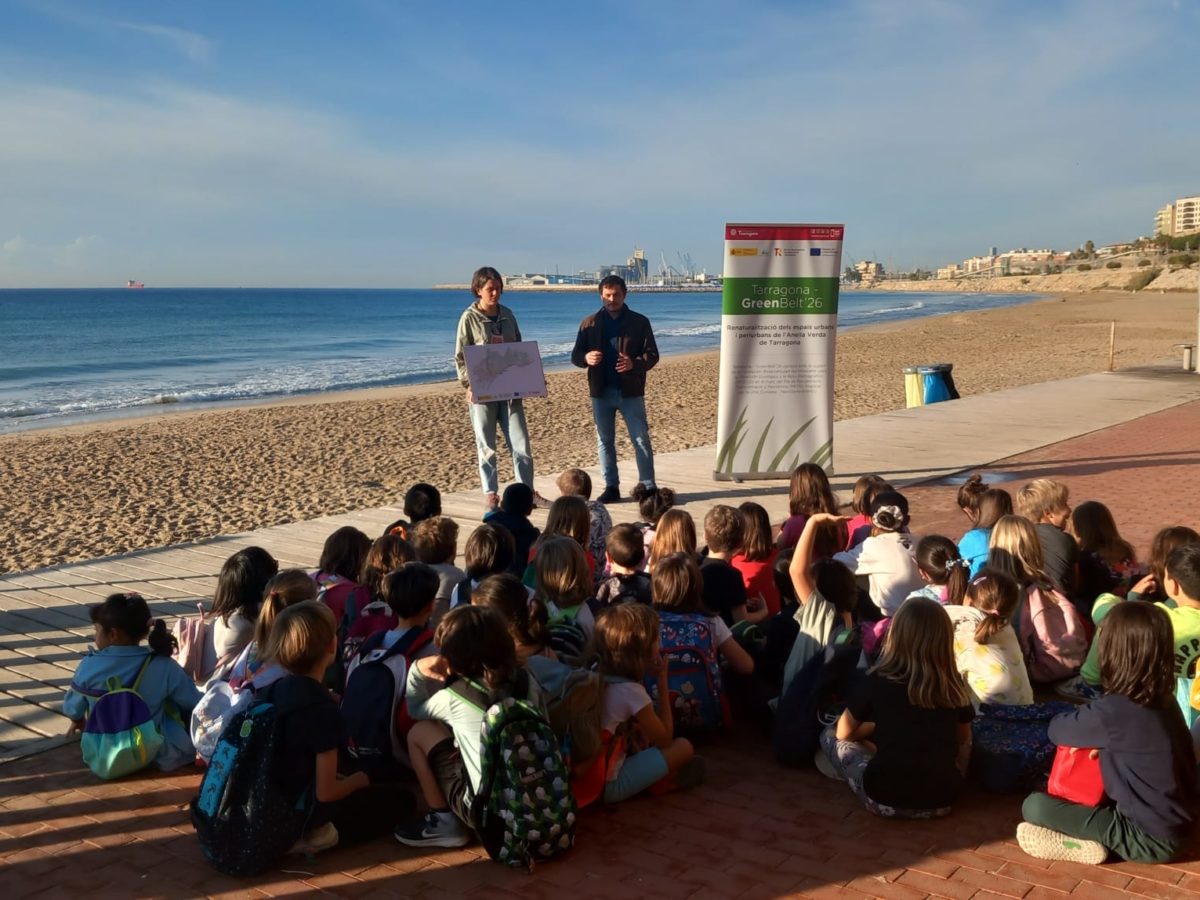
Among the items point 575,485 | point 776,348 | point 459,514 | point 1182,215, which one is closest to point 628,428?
point 459,514

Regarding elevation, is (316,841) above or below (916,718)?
below

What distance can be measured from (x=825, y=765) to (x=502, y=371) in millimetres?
5184

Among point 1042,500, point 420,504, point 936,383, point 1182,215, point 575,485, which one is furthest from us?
point 1182,215

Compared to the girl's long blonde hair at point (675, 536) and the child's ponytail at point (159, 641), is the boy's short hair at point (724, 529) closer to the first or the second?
the girl's long blonde hair at point (675, 536)

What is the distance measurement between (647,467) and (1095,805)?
19.3 feet

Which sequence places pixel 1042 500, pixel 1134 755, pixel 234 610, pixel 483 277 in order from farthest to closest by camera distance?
pixel 483 277
pixel 1042 500
pixel 234 610
pixel 1134 755

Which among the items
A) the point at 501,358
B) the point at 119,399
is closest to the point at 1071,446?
the point at 501,358

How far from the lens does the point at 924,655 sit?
3545mm

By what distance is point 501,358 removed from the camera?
8.62 metres

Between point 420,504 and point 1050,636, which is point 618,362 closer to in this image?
point 420,504

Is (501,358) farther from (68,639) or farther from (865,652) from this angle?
→ (865,652)

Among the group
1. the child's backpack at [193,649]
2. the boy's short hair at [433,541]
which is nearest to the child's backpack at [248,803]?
the child's backpack at [193,649]

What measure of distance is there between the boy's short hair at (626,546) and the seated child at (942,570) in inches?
47.9

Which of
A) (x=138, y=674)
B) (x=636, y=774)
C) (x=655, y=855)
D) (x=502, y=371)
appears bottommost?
(x=655, y=855)
